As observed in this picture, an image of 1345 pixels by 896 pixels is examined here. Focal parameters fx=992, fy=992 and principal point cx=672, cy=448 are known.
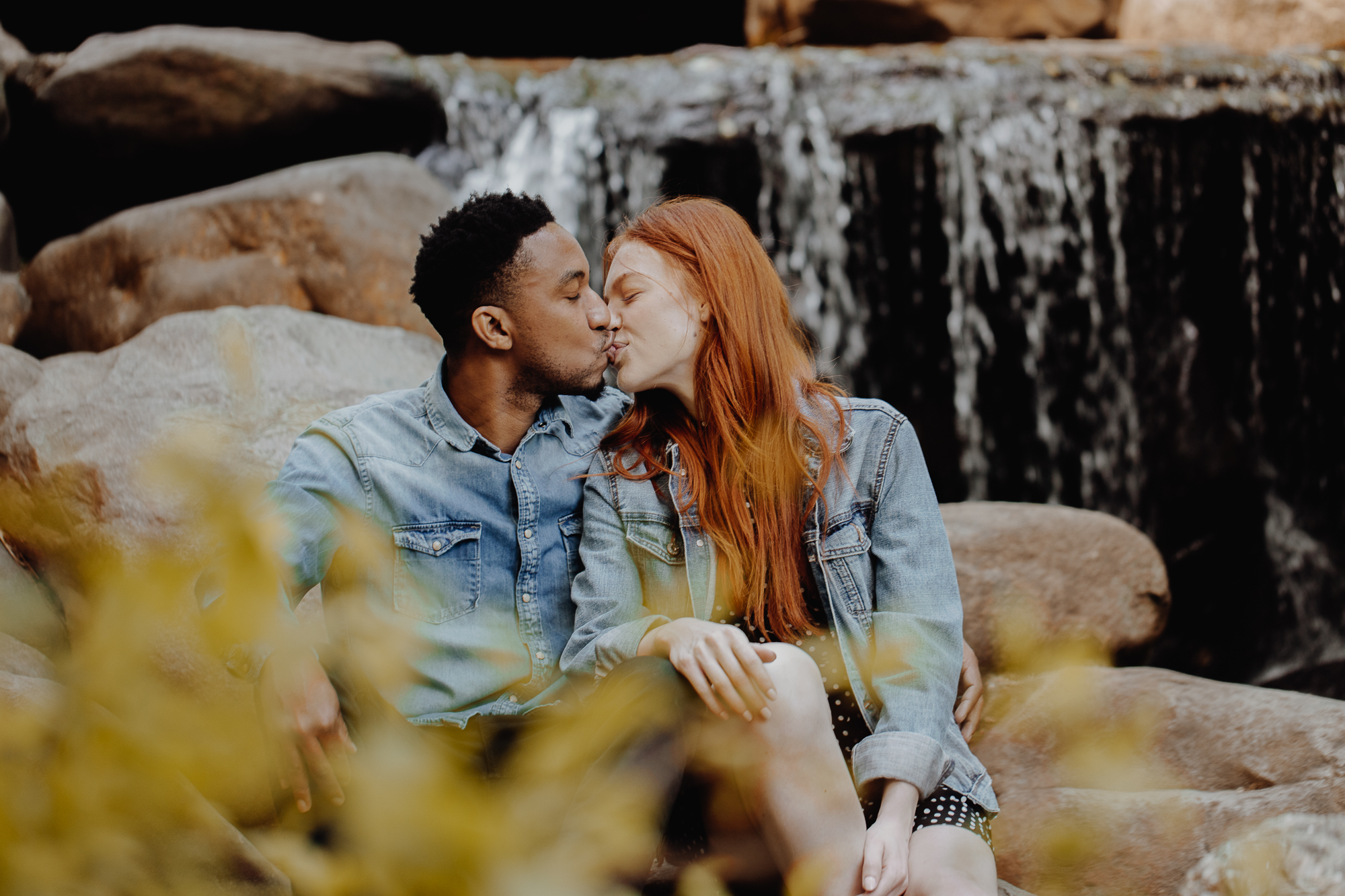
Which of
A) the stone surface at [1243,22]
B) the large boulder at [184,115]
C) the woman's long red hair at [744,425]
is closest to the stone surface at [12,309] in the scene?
the large boulder at [184,115]

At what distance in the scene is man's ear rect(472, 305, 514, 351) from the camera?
2607 millimetres

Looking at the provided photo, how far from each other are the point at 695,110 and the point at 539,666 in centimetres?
478

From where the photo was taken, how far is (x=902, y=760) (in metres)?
2.10

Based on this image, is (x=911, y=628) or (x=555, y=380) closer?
(x=911, y=628)

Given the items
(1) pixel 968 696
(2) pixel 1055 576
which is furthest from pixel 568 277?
(2) pixel 1055 576

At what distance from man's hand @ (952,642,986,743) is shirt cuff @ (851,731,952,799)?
500 mm

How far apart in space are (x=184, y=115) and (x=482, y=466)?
477cm

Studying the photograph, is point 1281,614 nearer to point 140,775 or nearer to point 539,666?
point 539,666

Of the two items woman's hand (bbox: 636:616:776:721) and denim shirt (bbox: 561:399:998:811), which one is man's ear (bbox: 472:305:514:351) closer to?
denim shirt (bbox: 561:399:998:811)

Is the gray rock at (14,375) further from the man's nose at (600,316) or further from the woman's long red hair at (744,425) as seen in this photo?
the woman's long red hair at (744,425)

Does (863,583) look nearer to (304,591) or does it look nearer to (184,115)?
(304,591)

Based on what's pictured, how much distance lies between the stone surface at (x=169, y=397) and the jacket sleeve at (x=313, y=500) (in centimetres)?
79

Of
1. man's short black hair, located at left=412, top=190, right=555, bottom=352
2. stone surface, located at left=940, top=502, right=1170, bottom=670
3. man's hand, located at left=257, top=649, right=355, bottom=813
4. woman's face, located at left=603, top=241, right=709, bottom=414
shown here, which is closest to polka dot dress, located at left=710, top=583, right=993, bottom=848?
woman's face, located at left=603, top=241, right=709, bottom=414

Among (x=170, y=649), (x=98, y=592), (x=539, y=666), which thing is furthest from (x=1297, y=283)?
(x=98, y=592)
